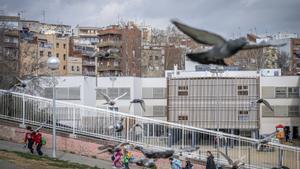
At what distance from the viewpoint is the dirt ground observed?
17.9 meters

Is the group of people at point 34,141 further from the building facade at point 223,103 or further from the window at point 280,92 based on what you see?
the window at point 280,92

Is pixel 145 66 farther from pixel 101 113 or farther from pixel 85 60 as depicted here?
pixel 101 113

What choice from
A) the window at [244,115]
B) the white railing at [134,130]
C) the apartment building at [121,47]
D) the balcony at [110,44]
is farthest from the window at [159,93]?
the balcony at [110,44]

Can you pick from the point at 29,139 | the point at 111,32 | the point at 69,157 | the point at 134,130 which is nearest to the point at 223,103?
the point at 134,130

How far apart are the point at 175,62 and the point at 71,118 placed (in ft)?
211

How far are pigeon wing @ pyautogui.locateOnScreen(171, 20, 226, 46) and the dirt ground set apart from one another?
39.8 feet

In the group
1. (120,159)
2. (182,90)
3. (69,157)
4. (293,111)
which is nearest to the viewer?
(120,159)

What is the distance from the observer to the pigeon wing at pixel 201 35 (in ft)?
21.2

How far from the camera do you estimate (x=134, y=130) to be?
25359 mm

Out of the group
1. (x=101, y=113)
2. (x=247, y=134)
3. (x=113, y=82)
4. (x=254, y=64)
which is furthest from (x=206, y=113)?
(x=254, y=64)

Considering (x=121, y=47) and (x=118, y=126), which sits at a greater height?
(x=121, y=47)

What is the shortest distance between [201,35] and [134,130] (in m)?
19.0

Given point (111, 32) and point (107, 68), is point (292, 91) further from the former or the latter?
point (111, 32)

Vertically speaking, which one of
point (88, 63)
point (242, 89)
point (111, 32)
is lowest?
point (242, 89)
